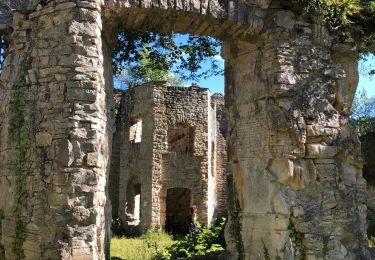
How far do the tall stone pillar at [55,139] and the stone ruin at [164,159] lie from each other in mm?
12096

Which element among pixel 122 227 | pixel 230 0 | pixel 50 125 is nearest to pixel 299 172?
pixel 230 0

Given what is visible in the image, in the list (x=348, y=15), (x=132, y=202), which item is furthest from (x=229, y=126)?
(x=132, y=202)

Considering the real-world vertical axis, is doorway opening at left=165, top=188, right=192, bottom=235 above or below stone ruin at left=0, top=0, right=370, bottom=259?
below

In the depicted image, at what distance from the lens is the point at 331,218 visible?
5.88 m

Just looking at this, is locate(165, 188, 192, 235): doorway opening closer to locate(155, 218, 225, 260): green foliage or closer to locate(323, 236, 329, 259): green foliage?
locate(155, 218, 225, 260): green foliage

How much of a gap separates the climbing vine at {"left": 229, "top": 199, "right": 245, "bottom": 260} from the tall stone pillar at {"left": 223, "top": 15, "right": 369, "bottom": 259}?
24 millimetres

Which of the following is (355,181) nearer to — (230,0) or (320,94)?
(320,94)

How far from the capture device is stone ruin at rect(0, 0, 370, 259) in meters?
4.85

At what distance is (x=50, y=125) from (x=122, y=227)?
1344 centimetres

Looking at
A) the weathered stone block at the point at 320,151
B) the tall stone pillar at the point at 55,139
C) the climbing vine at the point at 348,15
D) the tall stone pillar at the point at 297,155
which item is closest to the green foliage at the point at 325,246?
the tall stone pillar at the point at 297,155

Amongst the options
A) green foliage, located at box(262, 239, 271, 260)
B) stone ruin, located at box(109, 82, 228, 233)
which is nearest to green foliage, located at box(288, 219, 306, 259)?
green foliage, located at box(262, 239, 271, 260)

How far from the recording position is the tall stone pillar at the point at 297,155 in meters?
5.82

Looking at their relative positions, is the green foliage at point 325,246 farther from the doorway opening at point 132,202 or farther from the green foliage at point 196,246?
the doorway opening at point 132,202

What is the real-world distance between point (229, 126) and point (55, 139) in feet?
9.49
